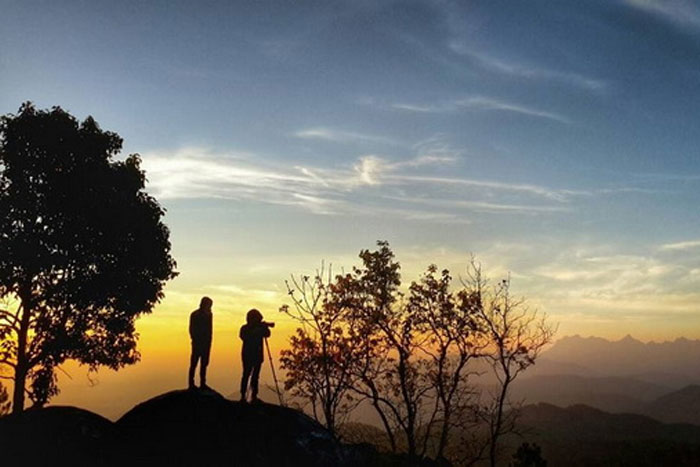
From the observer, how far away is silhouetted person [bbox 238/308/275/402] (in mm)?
20641

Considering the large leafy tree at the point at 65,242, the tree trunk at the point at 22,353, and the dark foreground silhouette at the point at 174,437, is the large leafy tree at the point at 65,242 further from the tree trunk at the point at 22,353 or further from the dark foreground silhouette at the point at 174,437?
the dark foreground silhouette at the point at 174,437

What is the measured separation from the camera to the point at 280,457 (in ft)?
65.0

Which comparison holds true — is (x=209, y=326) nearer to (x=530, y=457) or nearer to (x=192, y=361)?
(x=192, y=361)

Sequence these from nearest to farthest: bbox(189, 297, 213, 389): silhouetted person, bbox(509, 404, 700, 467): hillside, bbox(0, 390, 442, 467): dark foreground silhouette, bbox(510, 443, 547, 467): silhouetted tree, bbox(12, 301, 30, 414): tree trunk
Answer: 1. bbox(0, 390, 442, 467): dark foreground silhouette
2. bbox(189, 297, 213, 389): silhouetted person
3. bbox(510, 443, 547, 467): silhouetted tree
4. bbox(12, 301, 30, 414): tree trunk
5. bbox(509, 404, 700, 467): hillside

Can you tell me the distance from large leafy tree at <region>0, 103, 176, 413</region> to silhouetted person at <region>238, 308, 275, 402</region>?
13.9 meters

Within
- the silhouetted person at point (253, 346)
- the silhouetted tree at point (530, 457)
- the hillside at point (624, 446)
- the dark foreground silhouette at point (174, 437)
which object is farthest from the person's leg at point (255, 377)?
the hillside at point (624, 446)

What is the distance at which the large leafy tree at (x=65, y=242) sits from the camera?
2934 centimetres

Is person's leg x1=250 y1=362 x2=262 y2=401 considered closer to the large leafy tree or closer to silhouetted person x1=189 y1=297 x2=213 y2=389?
silhouetted person x1=189 y1=297 x2=213 y2=389

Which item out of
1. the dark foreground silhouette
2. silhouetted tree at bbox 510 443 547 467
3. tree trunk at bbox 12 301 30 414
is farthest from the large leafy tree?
silhouetted tree at bbox 510 443 547 467

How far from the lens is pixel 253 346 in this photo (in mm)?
20734

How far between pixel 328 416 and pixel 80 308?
1627 centimetres

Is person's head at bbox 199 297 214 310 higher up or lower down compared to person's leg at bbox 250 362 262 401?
higher up

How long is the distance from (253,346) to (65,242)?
15.1 metres

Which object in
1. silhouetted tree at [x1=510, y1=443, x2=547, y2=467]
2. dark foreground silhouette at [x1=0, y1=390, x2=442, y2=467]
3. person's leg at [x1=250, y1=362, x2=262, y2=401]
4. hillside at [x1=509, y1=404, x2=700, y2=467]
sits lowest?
hillside at [x1=509, y1=404, x2=700, y2=467]
